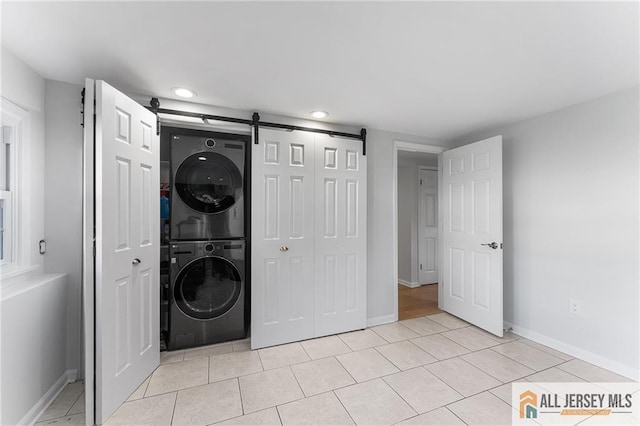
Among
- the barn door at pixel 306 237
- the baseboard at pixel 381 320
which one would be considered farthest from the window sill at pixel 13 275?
the baseboard at pixel 381 320

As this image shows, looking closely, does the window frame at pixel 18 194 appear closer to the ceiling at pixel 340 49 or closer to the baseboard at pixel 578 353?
the ceiling at pixel 340 49

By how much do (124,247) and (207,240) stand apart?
0.77m

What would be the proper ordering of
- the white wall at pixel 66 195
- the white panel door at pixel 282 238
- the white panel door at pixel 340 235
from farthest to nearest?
the white panel door at pixel 340 235, the white panel door at pixel 282 238, the white wall at pixel 66 195

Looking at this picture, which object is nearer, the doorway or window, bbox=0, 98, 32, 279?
window, bbox=0, 98, 32, 279

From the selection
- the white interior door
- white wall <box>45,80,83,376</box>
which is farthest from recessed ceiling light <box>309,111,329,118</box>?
the white interior door

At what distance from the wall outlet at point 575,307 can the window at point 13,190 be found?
419 cm

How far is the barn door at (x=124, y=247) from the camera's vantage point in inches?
63.9

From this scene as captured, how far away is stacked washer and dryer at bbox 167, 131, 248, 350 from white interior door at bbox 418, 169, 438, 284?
3297 mm

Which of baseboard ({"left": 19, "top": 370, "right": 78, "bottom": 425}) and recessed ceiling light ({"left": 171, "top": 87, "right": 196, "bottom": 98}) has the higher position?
recessed ceiling light ({"left": 171, "top": 87, "right": 196, "bottom": 98})

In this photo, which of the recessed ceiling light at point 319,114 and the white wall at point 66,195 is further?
the recessed ceiling light at point 319,114

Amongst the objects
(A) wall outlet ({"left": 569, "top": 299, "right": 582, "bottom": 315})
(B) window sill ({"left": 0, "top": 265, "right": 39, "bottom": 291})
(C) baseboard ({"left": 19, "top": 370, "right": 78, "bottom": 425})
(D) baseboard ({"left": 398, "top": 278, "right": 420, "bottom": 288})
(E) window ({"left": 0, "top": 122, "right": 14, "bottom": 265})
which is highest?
(E) window ({"left": 0, "top": 122, "right": 14, "bottom": 265})

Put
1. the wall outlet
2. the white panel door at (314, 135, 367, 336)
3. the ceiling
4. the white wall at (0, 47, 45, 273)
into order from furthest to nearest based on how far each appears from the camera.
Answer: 1. the white panel door at (314, 135, 367, 336)
2. the wall outlet
3. the white wall at (0, 47, 45, 273)
4. the ceiling

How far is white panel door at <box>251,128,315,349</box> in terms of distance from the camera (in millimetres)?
2521

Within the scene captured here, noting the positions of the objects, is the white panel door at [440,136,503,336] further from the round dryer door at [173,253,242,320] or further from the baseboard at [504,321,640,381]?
the round dryer door at [173,253,242,320]
